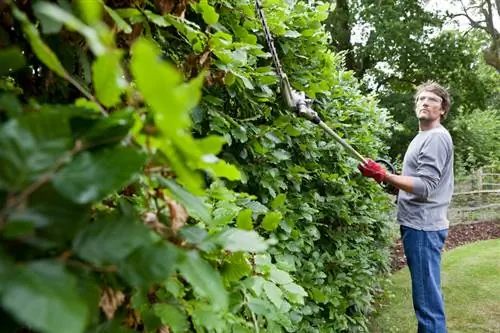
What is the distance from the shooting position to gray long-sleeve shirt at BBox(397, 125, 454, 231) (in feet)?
9.15

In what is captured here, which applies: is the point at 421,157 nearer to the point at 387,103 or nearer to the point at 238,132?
the point at 238,132

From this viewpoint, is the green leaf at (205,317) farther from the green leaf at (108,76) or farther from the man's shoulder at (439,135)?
the man's shoulder at (439,135)

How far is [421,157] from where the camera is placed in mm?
2840

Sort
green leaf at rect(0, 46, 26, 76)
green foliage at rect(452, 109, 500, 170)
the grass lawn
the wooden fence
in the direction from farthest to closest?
green foliage at rect(452, 109, 500, 170) < the wooden fence < the grass lawn < green leaf at rect(0, 46, 26, 76)

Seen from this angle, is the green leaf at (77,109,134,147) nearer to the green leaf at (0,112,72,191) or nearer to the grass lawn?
the green leaf at (0,112,72,191)

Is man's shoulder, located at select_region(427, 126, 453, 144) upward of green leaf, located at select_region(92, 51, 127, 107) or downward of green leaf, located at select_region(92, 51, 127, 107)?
downward

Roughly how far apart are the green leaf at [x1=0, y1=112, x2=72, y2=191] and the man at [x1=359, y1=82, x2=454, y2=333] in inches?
99.1

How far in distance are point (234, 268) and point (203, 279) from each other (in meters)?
0.43

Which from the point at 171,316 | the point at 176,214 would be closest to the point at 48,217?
the point at 176,214

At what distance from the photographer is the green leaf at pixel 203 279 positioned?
1.65ft

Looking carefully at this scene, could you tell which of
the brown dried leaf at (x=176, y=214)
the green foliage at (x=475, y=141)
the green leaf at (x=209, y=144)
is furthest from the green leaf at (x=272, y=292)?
the green foliage at (x=475, y=141)

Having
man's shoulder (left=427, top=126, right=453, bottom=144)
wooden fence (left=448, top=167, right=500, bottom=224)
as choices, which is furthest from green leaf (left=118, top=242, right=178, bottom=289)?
wooden fence (left=448, top=167, right=500, bottom=224)

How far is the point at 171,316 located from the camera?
730 millimetres

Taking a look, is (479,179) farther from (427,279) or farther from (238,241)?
(238,241)
